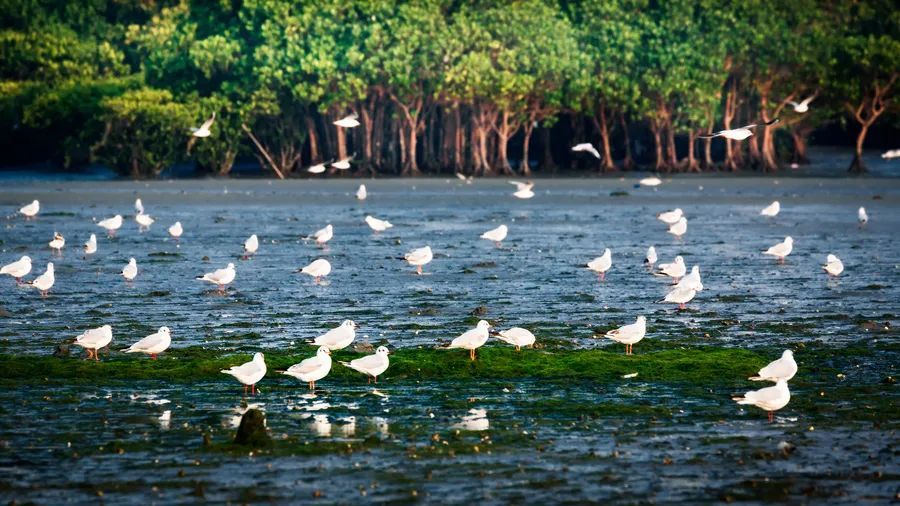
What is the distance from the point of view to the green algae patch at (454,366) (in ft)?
67.9

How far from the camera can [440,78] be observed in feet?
275

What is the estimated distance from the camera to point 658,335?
80.6 ft

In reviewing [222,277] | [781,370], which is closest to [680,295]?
[222,277]

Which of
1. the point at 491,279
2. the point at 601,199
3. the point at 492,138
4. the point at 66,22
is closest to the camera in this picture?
the point at 491,279

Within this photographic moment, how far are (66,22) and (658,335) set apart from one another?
84.7 meters

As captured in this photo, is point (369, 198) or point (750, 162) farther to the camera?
point (750, 162)

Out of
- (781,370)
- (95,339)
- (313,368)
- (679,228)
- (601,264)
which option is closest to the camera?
(781,370)

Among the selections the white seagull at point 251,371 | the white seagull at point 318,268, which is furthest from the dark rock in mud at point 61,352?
the white seagull at point 318,268

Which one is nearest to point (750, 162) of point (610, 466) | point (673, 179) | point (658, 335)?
point (673, 179)

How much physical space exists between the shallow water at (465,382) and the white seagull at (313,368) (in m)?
0.25

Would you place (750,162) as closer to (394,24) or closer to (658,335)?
(394,24)

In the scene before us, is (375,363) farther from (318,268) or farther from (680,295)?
Result: (318,268)

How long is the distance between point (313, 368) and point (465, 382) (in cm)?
206

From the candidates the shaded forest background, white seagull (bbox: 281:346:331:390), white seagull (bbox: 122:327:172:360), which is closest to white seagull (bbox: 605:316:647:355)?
white seagull (bbox: 281:346:331:390)
